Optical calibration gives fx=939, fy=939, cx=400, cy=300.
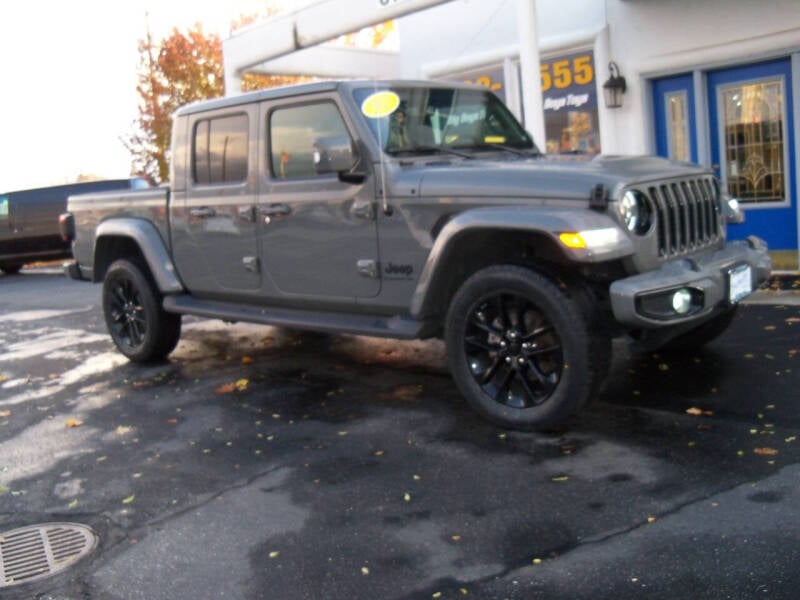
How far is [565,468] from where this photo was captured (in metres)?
4.49

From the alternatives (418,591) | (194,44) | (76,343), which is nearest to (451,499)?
(418,591)

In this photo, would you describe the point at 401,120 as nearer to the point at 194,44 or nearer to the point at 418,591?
the point at 418,591

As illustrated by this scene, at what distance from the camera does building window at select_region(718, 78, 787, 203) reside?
33.4ft

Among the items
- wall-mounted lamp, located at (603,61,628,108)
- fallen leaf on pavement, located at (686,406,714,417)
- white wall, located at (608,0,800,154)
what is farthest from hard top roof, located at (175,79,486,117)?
wall-mounted lamp, located at (603,61,628,108)

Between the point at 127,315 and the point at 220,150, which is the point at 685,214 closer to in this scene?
the point at 220,150

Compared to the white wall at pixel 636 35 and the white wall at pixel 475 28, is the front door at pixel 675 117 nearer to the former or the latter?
the white wall at pixel 636 35

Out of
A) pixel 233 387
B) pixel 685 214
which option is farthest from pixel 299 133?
pixel 685 214

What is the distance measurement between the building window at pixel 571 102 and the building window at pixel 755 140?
5.48 ft

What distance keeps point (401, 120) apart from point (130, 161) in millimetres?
23801

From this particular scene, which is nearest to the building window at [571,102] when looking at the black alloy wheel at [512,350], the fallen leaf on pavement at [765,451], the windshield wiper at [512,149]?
the windshield wiper at [512,149]

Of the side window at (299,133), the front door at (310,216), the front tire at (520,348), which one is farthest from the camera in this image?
the side window at (299,133)

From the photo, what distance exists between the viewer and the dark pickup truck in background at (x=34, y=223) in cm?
1811

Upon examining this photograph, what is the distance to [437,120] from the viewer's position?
6.14 meters

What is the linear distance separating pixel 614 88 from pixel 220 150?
583cm
